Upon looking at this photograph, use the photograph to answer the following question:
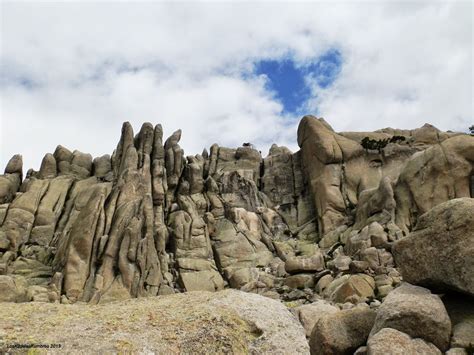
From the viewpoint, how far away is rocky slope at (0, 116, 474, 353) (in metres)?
45.4

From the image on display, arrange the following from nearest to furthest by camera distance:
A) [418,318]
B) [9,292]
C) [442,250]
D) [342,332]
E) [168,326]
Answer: [418,318], [442,250], [168,326], [342,332], [9,292]

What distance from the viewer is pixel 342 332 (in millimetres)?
14289

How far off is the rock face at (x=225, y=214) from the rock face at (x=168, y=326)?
19.1 m

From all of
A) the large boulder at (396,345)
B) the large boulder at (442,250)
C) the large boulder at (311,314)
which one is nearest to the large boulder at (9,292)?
the large boulder at (311,314)

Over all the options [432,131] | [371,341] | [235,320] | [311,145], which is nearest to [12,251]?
[311,145]

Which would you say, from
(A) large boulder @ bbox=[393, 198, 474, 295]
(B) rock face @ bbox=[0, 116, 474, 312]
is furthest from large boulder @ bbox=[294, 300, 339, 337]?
(B) rock face @ bbox=[0, 116, 474, 312]

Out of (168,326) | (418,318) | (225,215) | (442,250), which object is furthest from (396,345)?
(225,215)

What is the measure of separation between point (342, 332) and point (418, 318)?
9.18ft

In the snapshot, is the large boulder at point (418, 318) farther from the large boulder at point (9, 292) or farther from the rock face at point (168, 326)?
the large boulder at point (9, 292)

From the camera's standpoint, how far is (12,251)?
181ft

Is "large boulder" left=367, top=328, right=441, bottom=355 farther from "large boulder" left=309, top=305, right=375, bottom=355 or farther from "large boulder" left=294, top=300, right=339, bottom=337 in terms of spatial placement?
"large boulder" left=294, top=300, right=339, bottom=337

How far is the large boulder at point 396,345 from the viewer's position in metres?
11.4

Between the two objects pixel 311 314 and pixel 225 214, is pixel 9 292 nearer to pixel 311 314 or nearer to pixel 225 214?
pixel 311 314

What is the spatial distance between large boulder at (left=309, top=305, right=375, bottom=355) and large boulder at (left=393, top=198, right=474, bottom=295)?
71.8 inches
